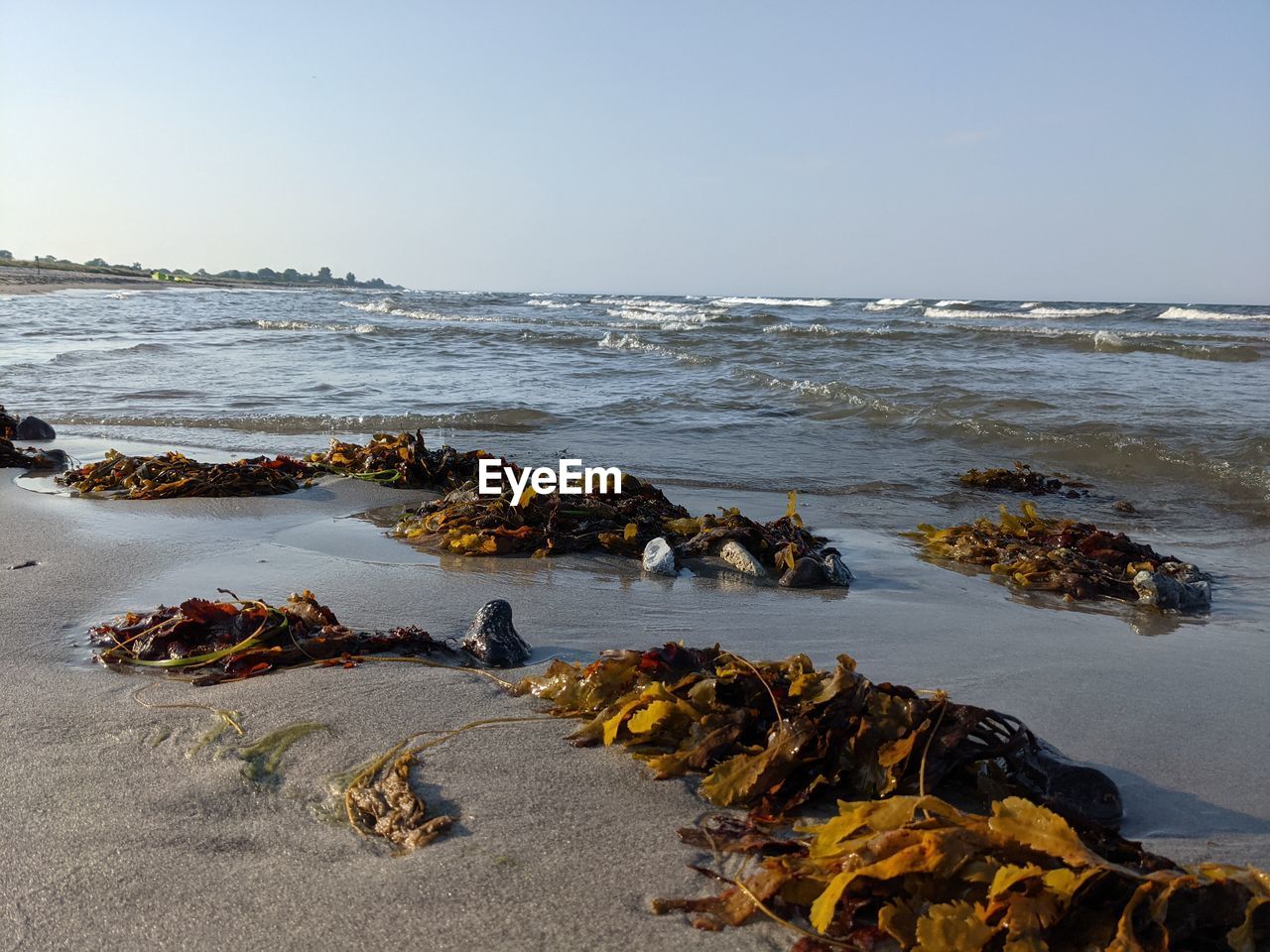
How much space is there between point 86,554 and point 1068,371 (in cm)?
1277

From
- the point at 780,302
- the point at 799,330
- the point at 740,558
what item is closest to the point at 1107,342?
the point at 799,330

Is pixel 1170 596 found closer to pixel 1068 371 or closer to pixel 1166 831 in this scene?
pixel 1166 831

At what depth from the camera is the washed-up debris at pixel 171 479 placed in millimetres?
5184

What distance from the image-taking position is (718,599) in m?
3.72

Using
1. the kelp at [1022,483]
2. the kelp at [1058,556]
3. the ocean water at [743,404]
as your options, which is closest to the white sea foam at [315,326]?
the ocean water at [743,404]

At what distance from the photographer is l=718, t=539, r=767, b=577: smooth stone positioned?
4.12m

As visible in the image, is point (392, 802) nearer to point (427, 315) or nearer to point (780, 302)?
point (427, 315)

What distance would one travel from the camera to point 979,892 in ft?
4.83

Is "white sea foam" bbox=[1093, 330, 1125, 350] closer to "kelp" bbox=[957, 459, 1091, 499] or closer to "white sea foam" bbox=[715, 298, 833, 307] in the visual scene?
"kelp" bbox=[957, 459, 1091, 499]

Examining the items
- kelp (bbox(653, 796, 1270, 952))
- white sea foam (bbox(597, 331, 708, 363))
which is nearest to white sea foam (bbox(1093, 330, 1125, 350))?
white sea foam (bbox(597, 331, 708, 363))

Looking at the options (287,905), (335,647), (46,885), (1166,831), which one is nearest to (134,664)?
(335,647)

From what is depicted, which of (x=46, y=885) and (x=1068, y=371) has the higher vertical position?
(x=1068, y=371)

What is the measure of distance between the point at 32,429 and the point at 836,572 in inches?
233

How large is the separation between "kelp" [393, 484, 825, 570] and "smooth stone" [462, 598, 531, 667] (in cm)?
141
